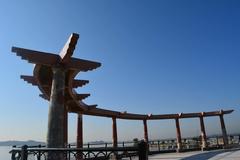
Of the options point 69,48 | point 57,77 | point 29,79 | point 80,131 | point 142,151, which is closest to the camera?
point 142,151

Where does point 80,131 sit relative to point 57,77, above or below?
below

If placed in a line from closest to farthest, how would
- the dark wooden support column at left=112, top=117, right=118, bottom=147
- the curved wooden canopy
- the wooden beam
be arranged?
the wooden beam < the curved wooden canopy < the dark wooden support column at left=112, top=117, right=118, bottom=147

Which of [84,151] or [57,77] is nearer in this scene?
[84,151]

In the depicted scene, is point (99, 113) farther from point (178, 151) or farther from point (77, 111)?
point (178, 151)

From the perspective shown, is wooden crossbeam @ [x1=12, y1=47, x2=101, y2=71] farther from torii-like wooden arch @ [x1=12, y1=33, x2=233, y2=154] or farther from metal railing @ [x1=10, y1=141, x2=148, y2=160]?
metal railing @ [x1=10, y1=141, x2=148, y2=160]

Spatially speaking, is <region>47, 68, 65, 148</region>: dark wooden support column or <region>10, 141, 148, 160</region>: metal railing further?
<region>47, 68, 65, 148</region>: dark wooden support column

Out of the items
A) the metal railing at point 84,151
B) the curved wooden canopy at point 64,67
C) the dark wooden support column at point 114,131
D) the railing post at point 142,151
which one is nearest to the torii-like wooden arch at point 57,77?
the curved wooden canopy at point 64,67

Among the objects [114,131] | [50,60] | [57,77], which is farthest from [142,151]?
[114,131]

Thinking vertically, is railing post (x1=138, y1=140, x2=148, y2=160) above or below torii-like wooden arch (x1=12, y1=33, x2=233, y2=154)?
below

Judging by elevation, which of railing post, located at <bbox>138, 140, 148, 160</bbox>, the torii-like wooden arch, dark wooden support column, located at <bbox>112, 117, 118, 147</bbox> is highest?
the torii-like wooden arch

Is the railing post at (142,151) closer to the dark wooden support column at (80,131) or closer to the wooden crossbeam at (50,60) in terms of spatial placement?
the wooden crossbeam at (50,60)

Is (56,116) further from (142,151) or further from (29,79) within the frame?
(142,151)

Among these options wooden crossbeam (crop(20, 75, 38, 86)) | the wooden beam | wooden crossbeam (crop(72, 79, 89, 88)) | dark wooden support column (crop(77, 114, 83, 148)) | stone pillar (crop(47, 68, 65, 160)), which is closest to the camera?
the wooden beam

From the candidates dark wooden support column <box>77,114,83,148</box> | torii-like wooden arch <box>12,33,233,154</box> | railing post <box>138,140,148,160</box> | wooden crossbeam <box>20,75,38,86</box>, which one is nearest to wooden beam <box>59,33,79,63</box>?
torii-like wooden arch <box>12,33,233,154</box>
